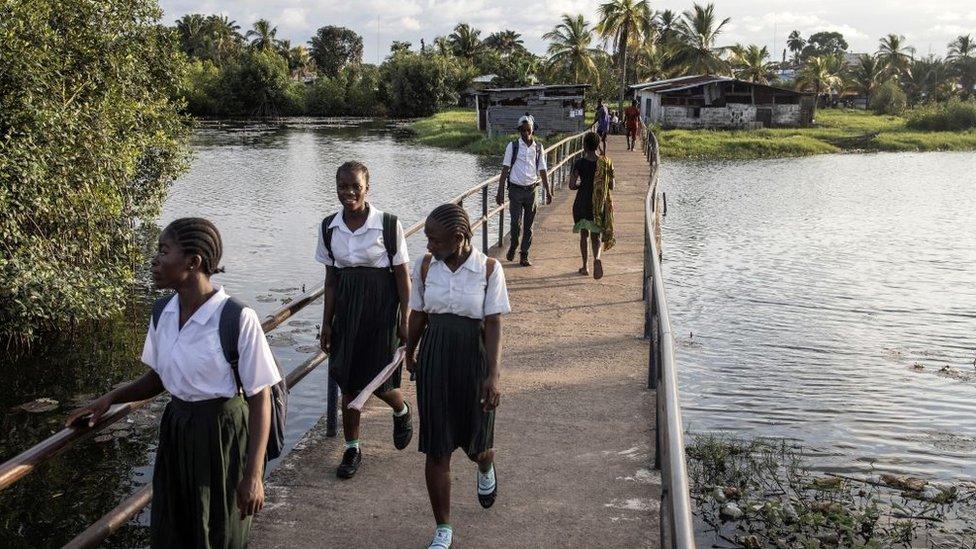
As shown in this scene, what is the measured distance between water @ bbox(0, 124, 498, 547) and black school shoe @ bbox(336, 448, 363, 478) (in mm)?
3624

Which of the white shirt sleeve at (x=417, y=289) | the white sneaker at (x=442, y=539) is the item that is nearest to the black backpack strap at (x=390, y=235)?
the white shirt sleeve at (x=417, y=289)

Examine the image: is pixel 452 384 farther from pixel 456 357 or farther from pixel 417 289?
pixel 417 289

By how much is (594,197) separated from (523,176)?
2.49 ft

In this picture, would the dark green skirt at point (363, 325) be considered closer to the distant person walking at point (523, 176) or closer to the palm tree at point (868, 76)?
the distant person walking at point (523, 176)

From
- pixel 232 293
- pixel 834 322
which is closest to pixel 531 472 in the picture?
pixel 834 322

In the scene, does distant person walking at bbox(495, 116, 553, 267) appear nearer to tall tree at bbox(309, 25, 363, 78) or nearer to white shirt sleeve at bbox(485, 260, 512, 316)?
white shirt sleeve at bbox(485, 260, 512, 316)

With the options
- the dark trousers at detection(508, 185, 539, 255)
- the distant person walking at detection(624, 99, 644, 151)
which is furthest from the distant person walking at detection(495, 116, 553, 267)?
the distant person walking at detection(624, 99, 644, 151)

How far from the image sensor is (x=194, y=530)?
291cm

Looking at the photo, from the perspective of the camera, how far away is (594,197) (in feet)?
29.9

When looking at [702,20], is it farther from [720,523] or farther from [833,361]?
[720,523]

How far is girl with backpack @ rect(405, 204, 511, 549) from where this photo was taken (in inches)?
148

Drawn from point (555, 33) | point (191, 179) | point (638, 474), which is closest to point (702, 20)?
point (555, 33)

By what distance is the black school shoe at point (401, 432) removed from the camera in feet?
15.5

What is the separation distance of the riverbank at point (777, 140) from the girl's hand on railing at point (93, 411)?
130 ft
